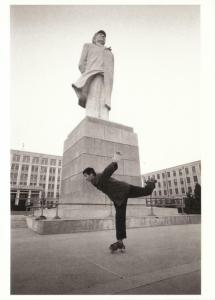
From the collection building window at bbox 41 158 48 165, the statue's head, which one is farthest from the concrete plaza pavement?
building window at bbox 41 158 48 165

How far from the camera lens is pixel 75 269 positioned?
2.45 m

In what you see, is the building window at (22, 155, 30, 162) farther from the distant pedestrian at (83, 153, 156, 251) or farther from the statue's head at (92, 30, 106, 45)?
the distant pedestrian at (83, 153, 156, 251)

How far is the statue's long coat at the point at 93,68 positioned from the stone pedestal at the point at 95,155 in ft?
5.81

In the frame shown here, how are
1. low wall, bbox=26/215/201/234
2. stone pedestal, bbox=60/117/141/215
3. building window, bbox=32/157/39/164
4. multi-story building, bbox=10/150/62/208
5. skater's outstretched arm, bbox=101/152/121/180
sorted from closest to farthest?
skater's outstretched arm, bbox=101/152/121/180 → low wall, bbox=26/215/201/234 → stone pedestal, bbox=60/117/141/215 → multi-story building, bbox=10/150/62/208 → building window, bbox=32/157/39/164

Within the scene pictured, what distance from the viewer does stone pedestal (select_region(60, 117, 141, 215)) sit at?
712 centimetres

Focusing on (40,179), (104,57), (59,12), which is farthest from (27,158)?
(59,12)

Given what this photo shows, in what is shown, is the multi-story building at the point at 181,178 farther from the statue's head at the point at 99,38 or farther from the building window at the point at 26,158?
the statue's head at the point at 99,38

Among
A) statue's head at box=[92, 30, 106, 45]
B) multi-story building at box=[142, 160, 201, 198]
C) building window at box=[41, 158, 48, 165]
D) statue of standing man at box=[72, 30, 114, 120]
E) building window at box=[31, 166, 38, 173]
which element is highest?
statue's head at box=[92, 30, 106, 45]

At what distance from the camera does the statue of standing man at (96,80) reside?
31.7ft

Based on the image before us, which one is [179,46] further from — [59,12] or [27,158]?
[27,158]

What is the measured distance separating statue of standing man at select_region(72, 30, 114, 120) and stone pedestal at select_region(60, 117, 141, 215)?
1.28 m

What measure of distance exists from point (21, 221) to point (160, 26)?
7.31 m

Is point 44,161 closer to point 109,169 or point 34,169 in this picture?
point 34,169

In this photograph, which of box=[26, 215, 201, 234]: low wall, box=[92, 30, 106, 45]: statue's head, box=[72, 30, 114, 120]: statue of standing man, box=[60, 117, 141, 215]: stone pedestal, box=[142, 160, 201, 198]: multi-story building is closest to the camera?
box=[26, 215, 201, 234]: low wall
